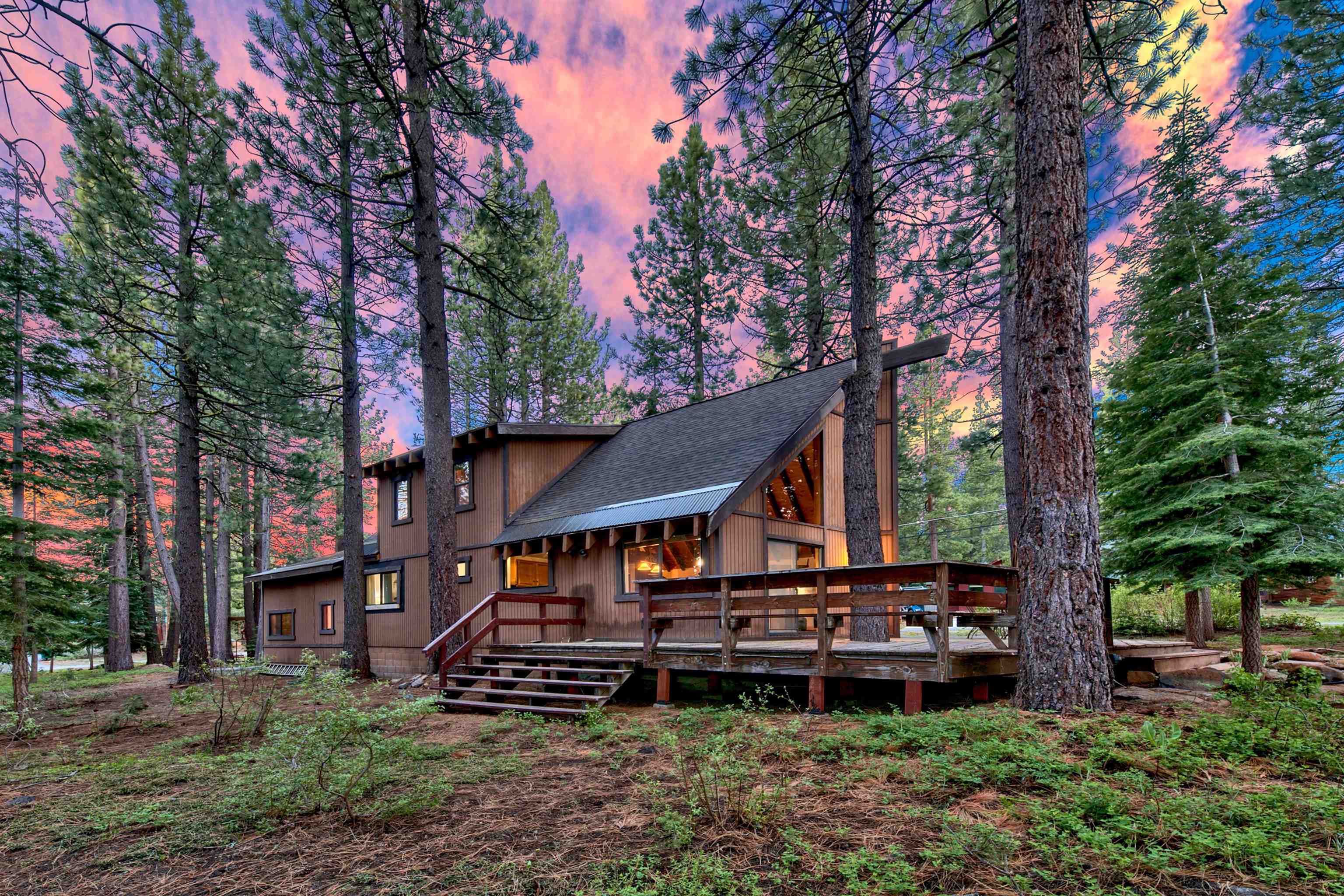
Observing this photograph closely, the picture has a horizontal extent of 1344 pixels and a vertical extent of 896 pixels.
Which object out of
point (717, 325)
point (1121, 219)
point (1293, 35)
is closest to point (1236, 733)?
point (1121, 219)

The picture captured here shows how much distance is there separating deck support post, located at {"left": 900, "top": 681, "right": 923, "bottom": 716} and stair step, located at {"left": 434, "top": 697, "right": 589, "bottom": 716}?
344cm

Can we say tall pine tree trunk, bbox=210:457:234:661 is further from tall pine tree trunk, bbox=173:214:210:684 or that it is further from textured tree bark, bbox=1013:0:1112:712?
textured tree bark, bbox=1013:0:1112:712

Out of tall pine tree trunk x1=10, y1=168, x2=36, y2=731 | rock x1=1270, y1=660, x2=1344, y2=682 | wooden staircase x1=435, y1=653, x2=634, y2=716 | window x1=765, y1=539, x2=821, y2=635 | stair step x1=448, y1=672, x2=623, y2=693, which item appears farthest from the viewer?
window x1=765, y1=539, x2=821, y2=635

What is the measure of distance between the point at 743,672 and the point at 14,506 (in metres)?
10.2

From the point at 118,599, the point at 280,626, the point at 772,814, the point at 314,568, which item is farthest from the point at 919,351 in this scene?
the point at 118,599

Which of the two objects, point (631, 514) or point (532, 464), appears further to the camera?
point (532, 464)

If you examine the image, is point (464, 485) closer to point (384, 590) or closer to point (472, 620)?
point (384, 590)

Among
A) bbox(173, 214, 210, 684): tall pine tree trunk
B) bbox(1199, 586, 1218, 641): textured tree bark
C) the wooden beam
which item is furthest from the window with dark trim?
bbox(1199, 586, 1218, 641): textured tree bark

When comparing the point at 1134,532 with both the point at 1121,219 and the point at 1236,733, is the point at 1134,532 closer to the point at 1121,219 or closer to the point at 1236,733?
the point at 1121,219

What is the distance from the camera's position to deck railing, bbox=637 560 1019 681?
589 cm

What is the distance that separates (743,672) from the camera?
7.30 metres

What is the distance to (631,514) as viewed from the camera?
35.1 ft

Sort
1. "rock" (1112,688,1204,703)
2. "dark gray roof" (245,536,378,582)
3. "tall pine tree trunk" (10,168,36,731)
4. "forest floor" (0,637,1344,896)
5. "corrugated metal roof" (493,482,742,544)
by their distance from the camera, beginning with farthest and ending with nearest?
1. "dark gray roof" (245,536,378,582)
2. "corrugated metal roof" (493,482,742,544)
3. "tall pine tree trunk" (10,168,36,731)
4. "rock" (1112,688,1204,703)
5. "forest floor" (0,637,1344,896)

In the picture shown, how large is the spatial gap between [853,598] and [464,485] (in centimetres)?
1049
